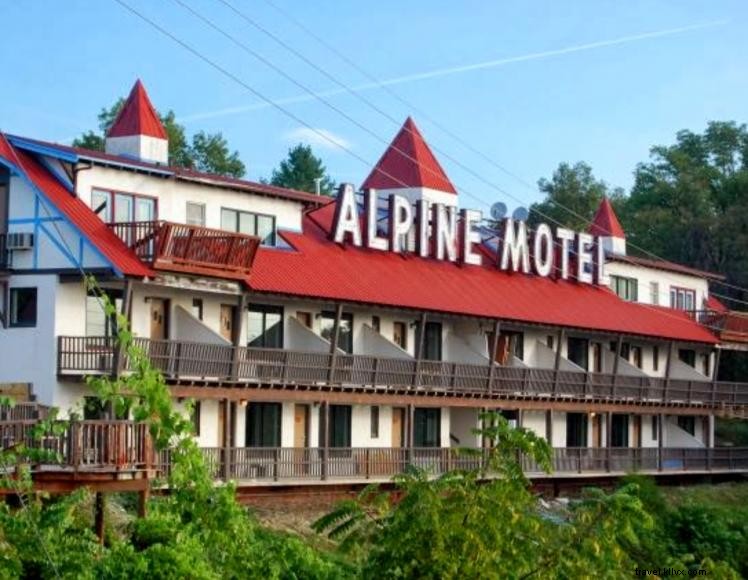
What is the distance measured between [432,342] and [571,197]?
54.0 meters

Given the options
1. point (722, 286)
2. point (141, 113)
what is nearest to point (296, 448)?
point (141, 113)

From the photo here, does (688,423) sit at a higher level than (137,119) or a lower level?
lower

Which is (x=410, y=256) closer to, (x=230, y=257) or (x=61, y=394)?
(x=230, y=257)

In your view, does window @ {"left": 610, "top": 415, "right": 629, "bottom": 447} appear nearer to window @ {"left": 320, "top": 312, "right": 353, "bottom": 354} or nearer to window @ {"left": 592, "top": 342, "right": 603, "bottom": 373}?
window @ {"left": 592, "top": 342, "right": 603, "bottom": 373}

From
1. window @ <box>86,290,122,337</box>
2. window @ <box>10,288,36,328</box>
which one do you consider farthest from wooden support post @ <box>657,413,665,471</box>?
window @ <box>10,288,36,328</box>

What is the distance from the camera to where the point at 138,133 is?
54375 millimetres

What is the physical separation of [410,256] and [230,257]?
562 inches

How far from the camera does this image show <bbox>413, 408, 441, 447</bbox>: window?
61.6 m

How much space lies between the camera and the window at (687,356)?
7931cm

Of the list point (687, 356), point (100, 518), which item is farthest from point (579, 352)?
point (100, 518)

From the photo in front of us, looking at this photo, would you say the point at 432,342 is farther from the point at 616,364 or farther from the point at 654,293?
the point at 654,293

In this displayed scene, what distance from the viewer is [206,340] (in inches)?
1997

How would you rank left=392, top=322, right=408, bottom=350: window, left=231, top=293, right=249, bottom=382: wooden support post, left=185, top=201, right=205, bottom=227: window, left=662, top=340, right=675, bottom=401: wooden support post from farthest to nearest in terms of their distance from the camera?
1. left=662, top=340, right=675, bottom=401: wooden support post
2. left=392, top=322, right=408, bottom=350: window
3. left=185, top=201, right=205, bottom=227: window
4. left=231, top=293, right=249, bottom=382: wooden support post

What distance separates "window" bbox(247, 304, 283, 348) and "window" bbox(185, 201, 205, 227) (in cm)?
339
